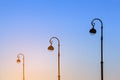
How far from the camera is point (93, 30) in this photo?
29.9m

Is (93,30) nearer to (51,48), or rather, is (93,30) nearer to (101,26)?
(101,26)

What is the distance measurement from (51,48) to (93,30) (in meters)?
5.36

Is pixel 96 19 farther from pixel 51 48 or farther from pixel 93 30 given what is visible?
pixel 51 48

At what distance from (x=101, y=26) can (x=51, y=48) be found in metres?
→ 6.06

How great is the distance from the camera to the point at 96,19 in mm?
30953

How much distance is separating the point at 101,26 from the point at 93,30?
0.72 metres

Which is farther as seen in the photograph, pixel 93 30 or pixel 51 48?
pixel 51 48

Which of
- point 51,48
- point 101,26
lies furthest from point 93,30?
point 51,48

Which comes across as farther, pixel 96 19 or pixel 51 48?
pixel 51 48

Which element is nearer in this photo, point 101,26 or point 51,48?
point 101,26

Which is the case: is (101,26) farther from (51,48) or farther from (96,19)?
(51,48)

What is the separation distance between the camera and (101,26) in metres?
29.4

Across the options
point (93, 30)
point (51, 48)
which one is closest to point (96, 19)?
point (93, 30)
